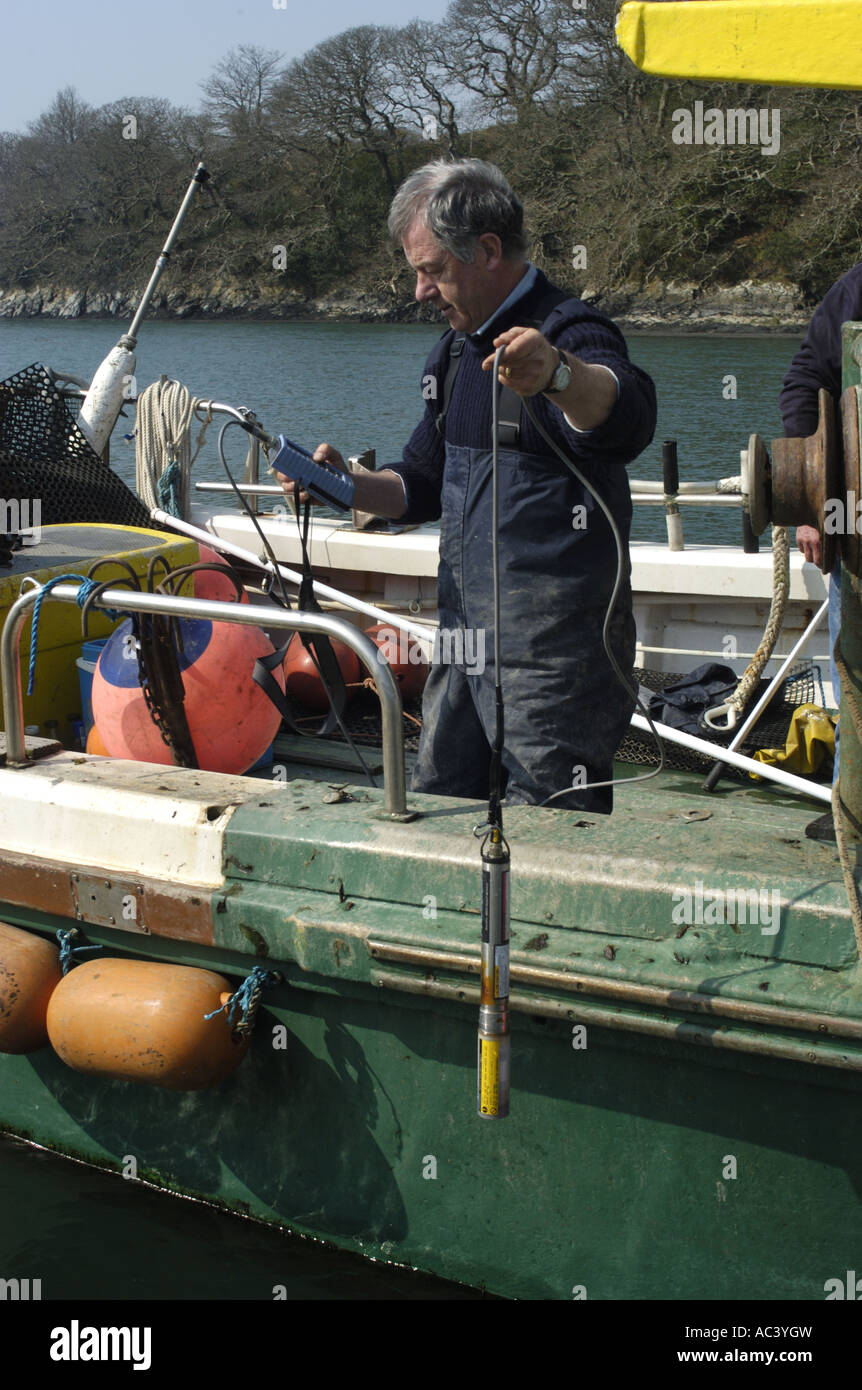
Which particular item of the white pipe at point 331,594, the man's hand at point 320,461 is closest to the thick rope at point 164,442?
the white pipe at point 331,594

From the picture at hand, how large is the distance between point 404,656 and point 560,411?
2.81 metres

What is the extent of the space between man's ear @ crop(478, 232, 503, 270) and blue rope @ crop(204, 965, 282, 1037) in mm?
1565

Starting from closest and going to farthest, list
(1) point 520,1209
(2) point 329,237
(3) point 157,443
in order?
(1) point 520,1209 < (3) point 157,443 < (2) point 329,237

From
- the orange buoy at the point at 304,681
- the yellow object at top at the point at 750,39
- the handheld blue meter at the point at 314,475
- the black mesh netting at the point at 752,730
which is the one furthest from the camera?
the black mesh netting at the point at 752,730

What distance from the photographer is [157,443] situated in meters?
6.45

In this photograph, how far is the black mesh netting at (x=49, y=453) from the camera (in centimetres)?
470

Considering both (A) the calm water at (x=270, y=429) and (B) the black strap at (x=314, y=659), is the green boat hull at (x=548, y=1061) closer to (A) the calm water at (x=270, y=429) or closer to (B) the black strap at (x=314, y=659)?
(A) the calm water at (x=270, y=429)

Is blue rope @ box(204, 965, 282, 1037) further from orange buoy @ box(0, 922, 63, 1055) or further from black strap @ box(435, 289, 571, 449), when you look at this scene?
black strap @ box(435, 289, 571, 449)

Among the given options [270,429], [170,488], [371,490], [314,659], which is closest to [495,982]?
[314,659]

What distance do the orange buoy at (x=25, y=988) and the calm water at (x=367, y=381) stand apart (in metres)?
6.20

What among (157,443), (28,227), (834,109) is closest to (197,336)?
(834,109)

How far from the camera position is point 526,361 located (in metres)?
2.27
